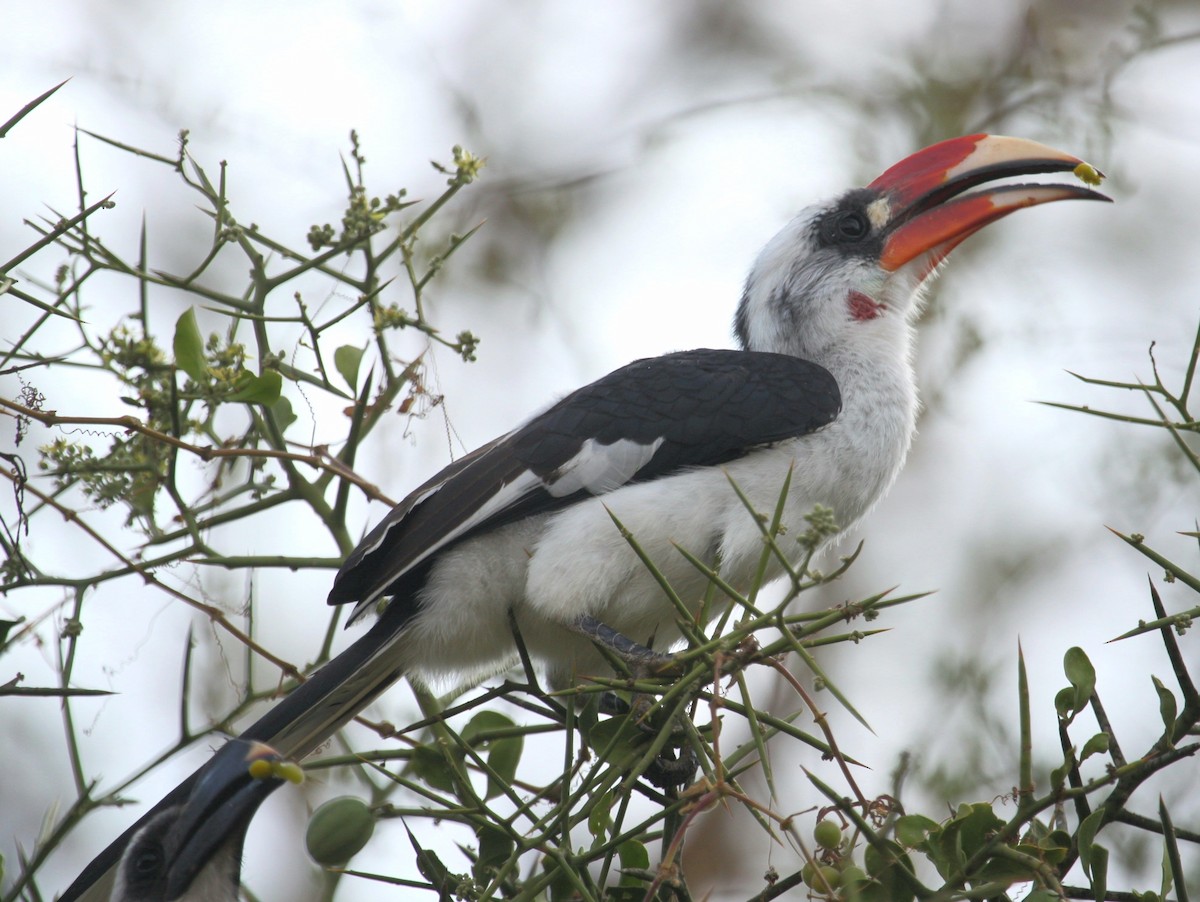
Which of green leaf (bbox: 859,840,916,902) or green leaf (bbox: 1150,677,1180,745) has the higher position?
green leaf (bbox: 1150,677,1180,745)

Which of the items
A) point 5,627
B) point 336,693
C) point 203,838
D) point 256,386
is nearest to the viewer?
point 5,627

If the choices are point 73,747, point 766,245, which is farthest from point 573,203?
point 73,747

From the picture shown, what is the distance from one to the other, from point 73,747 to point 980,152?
268 centimetres

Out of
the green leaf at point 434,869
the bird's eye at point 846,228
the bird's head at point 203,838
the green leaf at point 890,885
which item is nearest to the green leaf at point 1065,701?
the green leaf at point 890,885

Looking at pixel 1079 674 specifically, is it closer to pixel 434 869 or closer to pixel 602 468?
pixel 434 869

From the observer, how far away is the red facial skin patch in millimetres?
3562

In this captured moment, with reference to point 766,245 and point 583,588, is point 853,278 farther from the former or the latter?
point 583,588

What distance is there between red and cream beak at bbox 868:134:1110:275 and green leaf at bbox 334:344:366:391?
1737 millimetres

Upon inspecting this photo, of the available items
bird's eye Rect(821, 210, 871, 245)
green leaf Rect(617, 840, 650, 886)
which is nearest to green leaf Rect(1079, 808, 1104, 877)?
green leaf Rect(617, 840, 650, 886)

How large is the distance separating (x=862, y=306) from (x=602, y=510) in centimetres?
117

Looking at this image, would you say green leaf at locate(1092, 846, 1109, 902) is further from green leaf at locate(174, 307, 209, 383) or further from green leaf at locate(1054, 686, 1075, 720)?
green leaf at locate(174, 307, 209, 383)

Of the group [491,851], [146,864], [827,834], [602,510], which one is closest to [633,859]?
[491,851]

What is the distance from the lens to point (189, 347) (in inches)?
85.7

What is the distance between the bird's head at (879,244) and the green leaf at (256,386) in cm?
173
